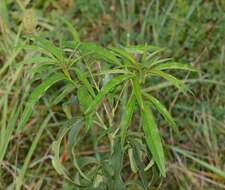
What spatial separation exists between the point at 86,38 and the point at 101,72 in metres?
1.27

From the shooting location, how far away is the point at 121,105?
210 centimetres

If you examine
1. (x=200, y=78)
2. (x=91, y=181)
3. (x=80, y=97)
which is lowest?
(x=91, y=181)

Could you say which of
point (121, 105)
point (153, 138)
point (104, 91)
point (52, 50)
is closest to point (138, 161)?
point (153, 138)

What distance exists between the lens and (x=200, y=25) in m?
2.44

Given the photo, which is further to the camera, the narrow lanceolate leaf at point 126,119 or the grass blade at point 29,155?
the grass blade at point 29,155

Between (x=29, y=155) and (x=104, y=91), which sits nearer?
(x=104, y=91)

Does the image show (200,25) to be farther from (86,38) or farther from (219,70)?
(86,38)

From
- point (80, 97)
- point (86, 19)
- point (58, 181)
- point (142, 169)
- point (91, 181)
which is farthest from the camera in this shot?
point (86, 19)

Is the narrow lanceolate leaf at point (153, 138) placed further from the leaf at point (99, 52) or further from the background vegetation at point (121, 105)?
the background vegetation at point (121, 105)

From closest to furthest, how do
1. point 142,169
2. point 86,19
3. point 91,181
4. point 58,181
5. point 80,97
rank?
point 80,97 → point 142,169 → point 91,181 → point 58,181 → point 86,19

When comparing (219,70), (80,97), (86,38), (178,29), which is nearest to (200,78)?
(219,70)

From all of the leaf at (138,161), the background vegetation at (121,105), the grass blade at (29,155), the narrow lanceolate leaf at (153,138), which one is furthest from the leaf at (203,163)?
the narrow lanceolate leaf at (153,138)

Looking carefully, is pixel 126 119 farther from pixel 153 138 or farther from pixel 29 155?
pixel 29 155

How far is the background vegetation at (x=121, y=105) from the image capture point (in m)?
2.08
